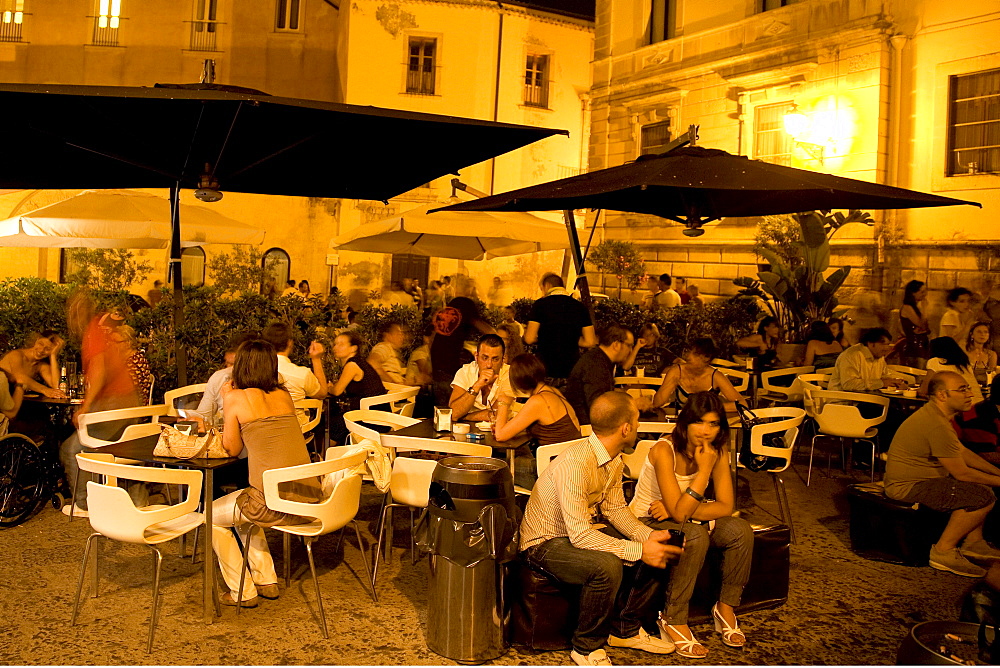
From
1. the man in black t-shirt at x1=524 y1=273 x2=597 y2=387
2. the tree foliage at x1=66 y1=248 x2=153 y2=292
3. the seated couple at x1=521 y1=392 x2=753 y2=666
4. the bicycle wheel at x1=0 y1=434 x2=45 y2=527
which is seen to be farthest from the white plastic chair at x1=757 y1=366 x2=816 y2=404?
the tree foliage at x1=66 y1=248 x2=153 y2=292

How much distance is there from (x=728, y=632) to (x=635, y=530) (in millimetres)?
718

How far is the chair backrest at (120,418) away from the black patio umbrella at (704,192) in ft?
9.26

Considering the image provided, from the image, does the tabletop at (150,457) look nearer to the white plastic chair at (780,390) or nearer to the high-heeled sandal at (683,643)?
the high-heeled sandal at (683,643)

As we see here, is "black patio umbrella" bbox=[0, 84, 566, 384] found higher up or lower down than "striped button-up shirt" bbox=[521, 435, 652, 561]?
higher up

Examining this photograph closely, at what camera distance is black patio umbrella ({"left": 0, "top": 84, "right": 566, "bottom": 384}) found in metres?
5.26

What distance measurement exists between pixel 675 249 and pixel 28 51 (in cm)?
2203

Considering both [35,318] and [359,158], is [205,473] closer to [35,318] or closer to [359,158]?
[359,158]

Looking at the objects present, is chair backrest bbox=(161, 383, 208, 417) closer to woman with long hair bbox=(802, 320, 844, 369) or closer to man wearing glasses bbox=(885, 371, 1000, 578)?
man wearing glasses bbox=(885, 371, 1000, 578)

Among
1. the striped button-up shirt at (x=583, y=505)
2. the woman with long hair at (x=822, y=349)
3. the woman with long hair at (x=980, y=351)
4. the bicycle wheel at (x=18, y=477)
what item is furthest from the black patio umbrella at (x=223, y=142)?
the woman with long hair at (x=822, y=349)

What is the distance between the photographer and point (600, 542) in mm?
4379

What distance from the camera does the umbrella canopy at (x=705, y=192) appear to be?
5.99 meters

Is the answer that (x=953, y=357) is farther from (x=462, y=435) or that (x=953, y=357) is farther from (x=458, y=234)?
(x=458, y=234)

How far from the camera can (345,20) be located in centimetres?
2914

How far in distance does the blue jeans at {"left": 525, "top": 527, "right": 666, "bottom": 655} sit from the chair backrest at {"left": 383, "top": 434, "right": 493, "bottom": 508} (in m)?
0.99
